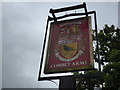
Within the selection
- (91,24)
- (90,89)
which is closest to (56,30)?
(91,24)

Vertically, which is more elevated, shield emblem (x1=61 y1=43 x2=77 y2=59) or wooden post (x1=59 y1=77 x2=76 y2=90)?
shield emblem (x1=61 y1=43 x2=77 y2=59)

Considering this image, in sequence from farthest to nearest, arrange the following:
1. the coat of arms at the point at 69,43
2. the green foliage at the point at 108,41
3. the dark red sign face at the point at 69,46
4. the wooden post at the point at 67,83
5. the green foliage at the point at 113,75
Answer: the green foliage at the point at 108,41, the green foliage at the point at 113,75, the coat of arms at the point at 69,43, the dark red sign face at the point at 69,46, the wooden post at the point at 67,83

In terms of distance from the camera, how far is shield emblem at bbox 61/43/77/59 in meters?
8.58

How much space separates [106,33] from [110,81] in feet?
21.6

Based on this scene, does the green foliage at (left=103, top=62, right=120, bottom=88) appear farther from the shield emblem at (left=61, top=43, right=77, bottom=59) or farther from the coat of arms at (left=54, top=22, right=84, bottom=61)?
the shield emblem at (left=61, top=43, right=77, bottom=59)

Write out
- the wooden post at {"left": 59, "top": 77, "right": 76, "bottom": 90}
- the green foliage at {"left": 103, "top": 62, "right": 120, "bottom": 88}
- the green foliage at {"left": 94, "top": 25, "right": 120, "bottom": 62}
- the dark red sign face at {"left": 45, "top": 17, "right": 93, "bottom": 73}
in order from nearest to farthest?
the wooden post at {"left": 59, "top": 77, "right": 76, "bottom": 90}, the dark red sign face at {"left": 45, "top": 17, "right": 93, "bottom": 73}, the green foliage at {"left": 103, "top": 62, "right": 120, "bottom": 88}, the green foliage at {"left": 94, "top": 25, "right": 120, "bottom": 62}

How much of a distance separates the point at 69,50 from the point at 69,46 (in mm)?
171

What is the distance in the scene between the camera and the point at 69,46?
345 inches

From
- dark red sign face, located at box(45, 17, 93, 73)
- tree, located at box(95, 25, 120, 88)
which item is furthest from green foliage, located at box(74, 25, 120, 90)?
dark red sign face, located at box(45, 17, 93, 73)

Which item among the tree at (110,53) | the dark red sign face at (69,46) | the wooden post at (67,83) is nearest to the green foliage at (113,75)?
the tree at (110,53)

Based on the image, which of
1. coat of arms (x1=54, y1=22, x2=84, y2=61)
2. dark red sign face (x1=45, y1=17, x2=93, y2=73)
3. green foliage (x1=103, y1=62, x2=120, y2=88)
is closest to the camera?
dark red sign face (x1=45, y1=17, x2=93, y2=73)

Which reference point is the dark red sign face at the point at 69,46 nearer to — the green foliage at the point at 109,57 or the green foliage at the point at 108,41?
the green foliage at the point at 109,57

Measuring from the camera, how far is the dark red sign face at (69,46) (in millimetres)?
8281

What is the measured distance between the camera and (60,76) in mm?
8086
